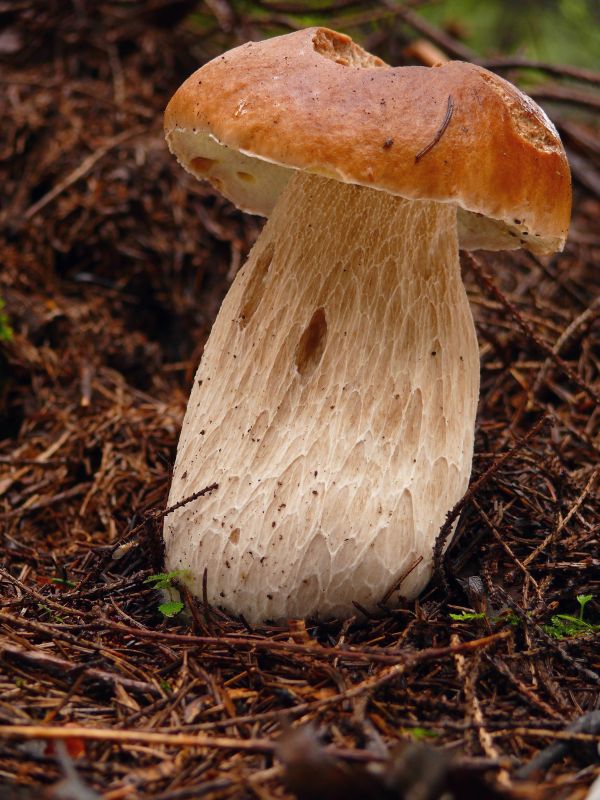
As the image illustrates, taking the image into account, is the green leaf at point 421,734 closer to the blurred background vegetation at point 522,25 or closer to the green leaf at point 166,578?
the green leaf at point 166,578

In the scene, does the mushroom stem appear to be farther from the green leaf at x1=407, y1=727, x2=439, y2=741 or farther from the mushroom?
the green leaf at x1=407, y1=727, x2=439, y2=741

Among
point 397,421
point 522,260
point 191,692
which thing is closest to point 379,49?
point 522,260

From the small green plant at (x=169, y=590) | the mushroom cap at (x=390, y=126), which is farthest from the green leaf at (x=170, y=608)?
the mushroom cap at (x=390, y=126)

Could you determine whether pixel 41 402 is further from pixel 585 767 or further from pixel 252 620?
pixel 585 767

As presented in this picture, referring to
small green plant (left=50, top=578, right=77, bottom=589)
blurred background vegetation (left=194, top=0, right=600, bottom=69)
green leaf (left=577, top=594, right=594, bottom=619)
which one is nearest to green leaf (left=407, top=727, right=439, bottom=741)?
green leaf (left=577, top=594, right=594, bottom=619)

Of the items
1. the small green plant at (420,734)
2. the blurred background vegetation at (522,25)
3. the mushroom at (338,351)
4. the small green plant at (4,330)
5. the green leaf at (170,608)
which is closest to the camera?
the small green plant at (420,734)

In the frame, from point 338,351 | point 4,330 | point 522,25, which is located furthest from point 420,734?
point 522,25

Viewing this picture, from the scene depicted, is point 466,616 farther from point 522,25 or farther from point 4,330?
point 522,25

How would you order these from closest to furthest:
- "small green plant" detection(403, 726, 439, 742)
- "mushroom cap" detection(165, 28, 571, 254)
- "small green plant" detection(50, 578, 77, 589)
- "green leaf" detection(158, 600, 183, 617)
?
"small green plant" detection(403, 726, 439, 742)
"mushroom cap" detection(165, 28, 571, 254)
"green leaf" detection(158, 600, 183, 617)
"small green plant" detection(50, 578, 77, 589)
